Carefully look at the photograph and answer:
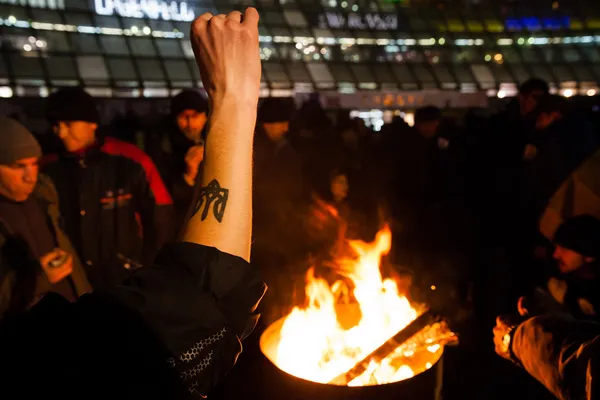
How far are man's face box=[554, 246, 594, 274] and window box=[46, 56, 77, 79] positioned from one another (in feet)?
64.7

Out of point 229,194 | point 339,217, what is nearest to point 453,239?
point 339,217

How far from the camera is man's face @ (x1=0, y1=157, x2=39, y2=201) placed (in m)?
2.63

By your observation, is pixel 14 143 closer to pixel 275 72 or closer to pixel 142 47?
pixel 275 72

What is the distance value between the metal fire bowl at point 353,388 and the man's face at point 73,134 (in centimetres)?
207


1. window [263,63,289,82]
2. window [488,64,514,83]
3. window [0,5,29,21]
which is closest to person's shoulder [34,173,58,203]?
window [263,63,289,82]

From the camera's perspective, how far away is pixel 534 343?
1.89 meters

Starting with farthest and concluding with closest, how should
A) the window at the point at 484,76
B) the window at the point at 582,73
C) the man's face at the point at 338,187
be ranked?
the window at the point at 582,73 → the window at the point at 484,76 → the man's face at the point at 338,187

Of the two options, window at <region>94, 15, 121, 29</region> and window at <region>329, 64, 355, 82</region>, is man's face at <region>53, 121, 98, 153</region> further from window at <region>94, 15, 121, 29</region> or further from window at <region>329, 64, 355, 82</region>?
window at <region>329, 64, 355, 82</region>

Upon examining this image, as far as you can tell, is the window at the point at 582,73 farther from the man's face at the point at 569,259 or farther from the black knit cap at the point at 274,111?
the man's face at the point at 569,259

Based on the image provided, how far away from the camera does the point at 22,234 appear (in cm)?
263

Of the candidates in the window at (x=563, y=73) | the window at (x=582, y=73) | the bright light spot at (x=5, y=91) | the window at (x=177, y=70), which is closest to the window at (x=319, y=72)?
the window at (x=177, y=70)

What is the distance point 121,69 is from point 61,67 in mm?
2279

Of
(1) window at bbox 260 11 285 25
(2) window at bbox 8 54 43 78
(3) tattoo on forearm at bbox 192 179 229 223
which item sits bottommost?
(3) tattoo on forearm at bbox 192 179 229 223

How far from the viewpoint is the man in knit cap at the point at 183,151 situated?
13.1 feet
